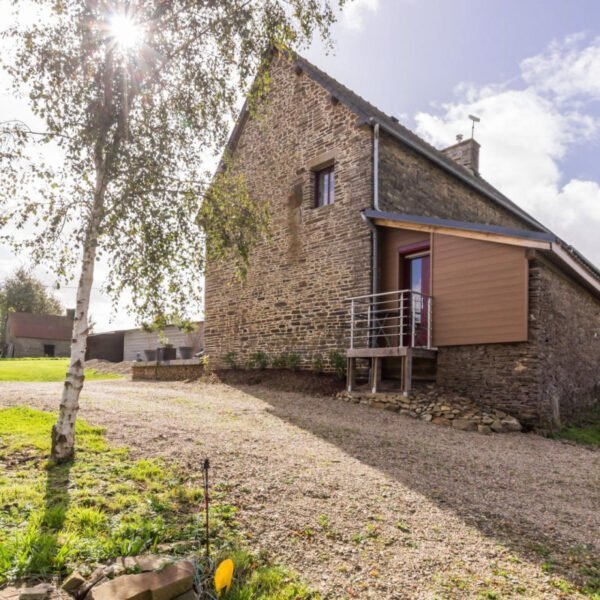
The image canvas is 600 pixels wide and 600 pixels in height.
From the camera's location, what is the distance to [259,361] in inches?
539

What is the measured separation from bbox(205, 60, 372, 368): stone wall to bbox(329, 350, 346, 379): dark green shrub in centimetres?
23

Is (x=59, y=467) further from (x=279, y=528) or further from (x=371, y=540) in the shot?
(x=371, y=540)

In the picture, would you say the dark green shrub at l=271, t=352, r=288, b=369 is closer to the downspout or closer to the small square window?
the downspout

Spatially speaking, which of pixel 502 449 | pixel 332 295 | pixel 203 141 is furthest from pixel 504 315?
pixel 203 141

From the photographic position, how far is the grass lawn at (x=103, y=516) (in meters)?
2.92

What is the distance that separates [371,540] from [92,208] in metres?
4.40

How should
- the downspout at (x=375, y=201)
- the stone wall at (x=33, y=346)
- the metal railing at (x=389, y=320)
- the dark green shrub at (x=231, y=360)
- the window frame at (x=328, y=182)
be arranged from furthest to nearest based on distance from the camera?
1. the stone wall at (x=33, y=346)
2. the dark green shrub at (x=231, y=360)
3. the window frame at (x=328, y=182)
4. the downspout at (x=375, y=201)
5. the metal railing at (x=389, y=320)

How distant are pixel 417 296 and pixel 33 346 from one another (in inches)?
1652

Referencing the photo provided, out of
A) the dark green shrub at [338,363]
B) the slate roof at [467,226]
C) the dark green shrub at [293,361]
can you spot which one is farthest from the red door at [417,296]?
the dark green shrub at [293,361]

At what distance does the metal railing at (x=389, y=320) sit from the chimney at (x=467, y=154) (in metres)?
10.9

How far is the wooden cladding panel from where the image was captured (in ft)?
29.9

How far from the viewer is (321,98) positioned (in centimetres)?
1325

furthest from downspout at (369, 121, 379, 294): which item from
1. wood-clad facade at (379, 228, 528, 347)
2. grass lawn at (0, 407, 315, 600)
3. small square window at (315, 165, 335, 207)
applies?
grass lawn at (0, 407, 315, 600)

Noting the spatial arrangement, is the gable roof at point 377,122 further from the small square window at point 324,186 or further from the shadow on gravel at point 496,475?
the shadow on gravel at point 496,475
